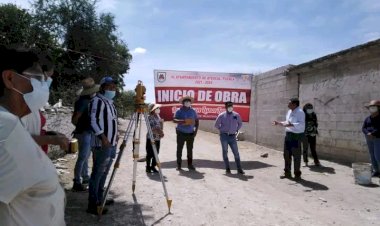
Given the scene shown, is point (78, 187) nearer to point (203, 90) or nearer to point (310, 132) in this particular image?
point (203, 90)

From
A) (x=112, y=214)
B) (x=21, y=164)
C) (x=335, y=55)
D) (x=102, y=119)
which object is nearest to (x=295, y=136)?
(x=335, y=55)

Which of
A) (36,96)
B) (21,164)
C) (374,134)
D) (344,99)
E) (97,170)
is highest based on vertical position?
(344,99)

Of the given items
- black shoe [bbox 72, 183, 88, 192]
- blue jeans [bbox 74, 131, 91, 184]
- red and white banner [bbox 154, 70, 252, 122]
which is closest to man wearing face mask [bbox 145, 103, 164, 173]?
red and white banner [bbox 154, 70, 252, 122]

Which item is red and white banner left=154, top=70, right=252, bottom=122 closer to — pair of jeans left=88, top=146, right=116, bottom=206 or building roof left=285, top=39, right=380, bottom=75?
building roof left=285, top=39, right=380, bottom=75

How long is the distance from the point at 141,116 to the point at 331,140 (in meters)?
7.02

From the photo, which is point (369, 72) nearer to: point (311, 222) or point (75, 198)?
point (311, 222)

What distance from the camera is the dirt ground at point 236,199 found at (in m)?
5.23

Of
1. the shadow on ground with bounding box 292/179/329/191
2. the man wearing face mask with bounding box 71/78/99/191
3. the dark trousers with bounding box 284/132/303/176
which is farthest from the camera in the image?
the dark trousers with bounding box 284/132/303/176

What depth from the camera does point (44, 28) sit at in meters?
24.2

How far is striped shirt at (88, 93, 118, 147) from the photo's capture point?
5.13m

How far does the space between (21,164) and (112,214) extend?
4225 millimetres

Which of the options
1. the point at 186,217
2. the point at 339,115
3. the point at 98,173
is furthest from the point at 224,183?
the point at 339,115

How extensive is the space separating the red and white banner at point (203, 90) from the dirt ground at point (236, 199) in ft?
8.00

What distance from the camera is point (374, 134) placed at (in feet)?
27.0
